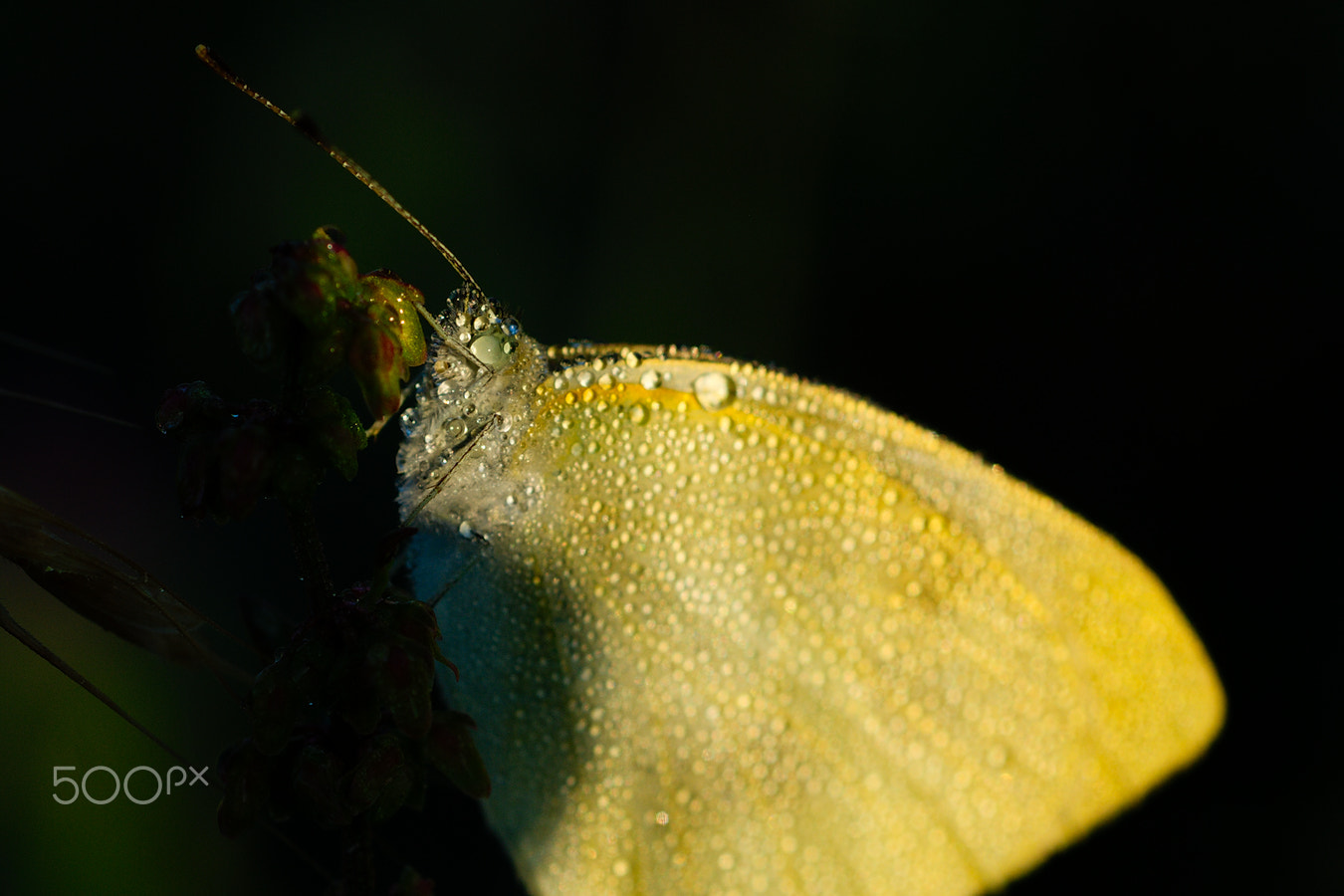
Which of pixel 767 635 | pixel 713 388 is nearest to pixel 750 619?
pixel 767 635

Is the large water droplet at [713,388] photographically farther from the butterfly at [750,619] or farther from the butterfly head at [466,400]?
the butterfly head at [466,400]


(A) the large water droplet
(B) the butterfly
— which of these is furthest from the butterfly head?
(A) the large water droplet

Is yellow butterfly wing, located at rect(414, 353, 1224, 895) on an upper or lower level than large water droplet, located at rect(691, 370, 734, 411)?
lower

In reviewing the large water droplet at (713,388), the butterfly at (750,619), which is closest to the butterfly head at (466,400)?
the butterfly at (750,619)

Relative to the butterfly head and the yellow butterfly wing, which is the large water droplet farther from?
the butterfly head

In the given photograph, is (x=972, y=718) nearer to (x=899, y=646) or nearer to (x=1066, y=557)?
(x=899, y=646)

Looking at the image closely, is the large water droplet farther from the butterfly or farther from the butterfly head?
the butterfly head

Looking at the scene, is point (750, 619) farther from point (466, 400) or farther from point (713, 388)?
point (466, 400)

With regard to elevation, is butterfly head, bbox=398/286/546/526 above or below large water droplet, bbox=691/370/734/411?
below
